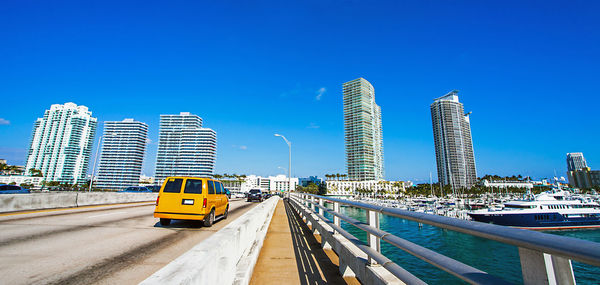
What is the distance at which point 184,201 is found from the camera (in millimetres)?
10094

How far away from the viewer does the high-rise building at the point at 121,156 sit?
183250 millimetres

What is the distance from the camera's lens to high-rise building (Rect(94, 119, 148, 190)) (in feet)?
601

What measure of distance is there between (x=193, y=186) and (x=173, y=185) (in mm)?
763

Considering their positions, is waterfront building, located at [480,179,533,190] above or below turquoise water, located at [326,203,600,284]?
above

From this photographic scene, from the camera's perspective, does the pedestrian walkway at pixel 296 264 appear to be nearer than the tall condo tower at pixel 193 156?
Yes

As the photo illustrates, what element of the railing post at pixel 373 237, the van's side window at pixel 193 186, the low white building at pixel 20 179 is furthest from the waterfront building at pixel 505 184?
the low white building at pixel 20 179

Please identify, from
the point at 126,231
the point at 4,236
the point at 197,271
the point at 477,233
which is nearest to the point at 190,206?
the point at 126,231

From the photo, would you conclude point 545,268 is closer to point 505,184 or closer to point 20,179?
point 20,179

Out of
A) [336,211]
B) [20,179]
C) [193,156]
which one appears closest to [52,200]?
[336,211]

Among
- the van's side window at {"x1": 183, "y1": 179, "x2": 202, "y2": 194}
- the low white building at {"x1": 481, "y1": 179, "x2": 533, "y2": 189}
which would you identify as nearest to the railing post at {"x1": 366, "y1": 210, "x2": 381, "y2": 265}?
the van's side window at {"x1": 183, "y1": 179, "x2": 202, "y2": 194}

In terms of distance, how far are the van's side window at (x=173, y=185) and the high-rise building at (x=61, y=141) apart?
17218 cm

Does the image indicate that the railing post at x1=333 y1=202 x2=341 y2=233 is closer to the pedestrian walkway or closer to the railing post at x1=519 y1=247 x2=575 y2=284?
the pedestrian walkway

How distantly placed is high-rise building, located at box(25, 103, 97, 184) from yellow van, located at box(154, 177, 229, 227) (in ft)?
565

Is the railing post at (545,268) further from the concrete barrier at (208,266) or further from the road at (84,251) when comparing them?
the road at (84,251)
